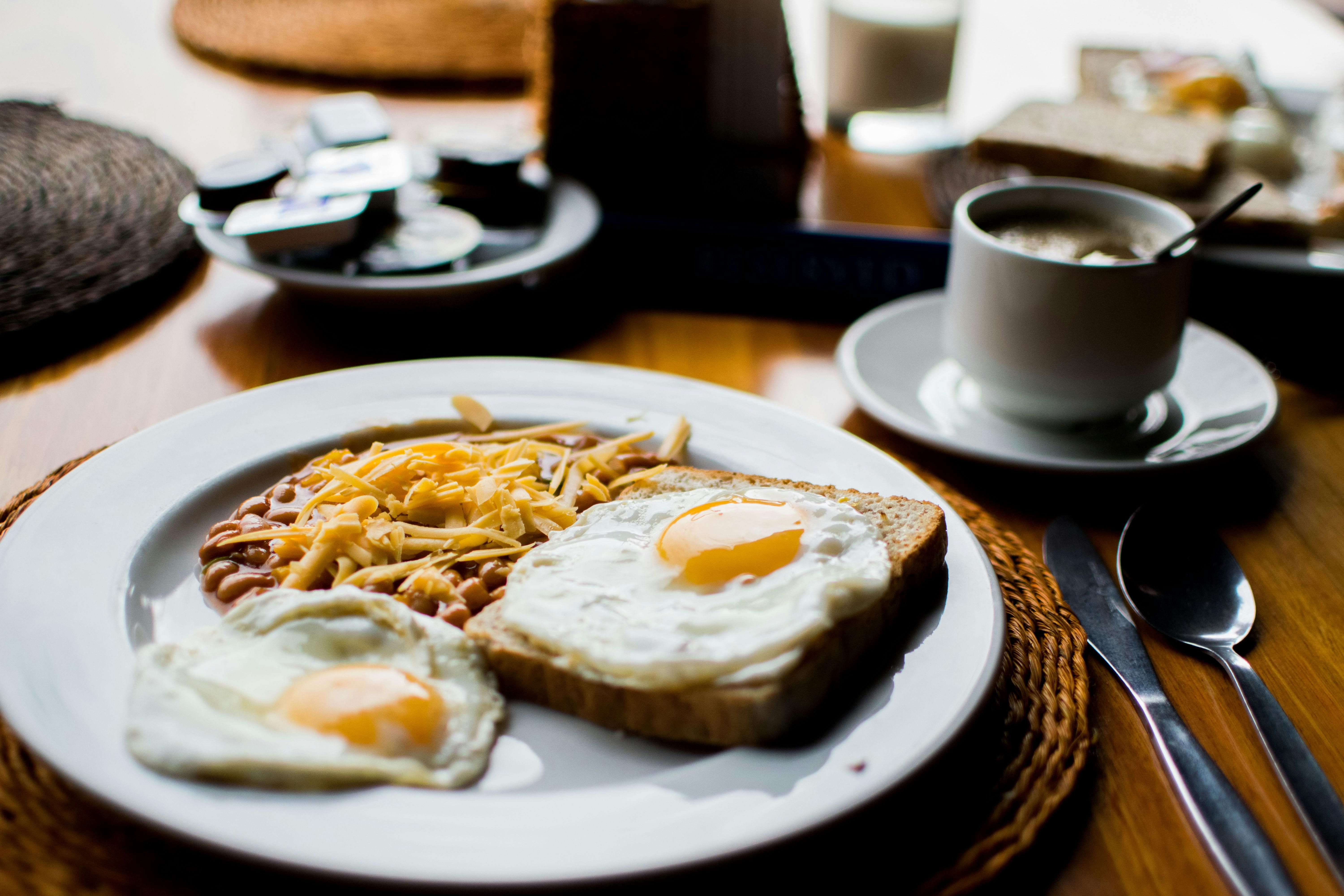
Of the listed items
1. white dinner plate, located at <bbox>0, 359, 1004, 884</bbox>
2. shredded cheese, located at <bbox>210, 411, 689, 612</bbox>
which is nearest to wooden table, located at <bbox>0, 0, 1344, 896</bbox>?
white dinner plate, located at <bbox>0, 359, 1004, 884</bbox>

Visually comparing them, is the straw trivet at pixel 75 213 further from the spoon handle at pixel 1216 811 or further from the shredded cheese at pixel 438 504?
the spoon handle at pixel 1216 811

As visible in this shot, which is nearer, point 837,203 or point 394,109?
point 837,203

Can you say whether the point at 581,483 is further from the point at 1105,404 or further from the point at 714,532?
the point at 1105,404

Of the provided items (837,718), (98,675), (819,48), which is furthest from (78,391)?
(819,48)

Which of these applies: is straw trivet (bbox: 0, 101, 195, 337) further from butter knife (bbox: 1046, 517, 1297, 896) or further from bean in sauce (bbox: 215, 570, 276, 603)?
butter knife (bbox: 1046, 517, 1297, 896)

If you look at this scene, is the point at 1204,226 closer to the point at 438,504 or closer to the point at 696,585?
the point at 696,585

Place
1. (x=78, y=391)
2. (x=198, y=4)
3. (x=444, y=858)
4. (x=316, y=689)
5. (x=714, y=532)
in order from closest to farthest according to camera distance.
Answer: (x=444, y=858) → (x=316, y=689) → (x=714, y=532) → (x=78, y=391) → (x=198, y=4)

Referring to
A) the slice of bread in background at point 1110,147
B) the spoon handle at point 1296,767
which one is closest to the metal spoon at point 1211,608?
the spoon handle at point 1296,767

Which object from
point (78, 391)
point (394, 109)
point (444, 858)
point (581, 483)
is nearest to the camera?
point (444, 858)
